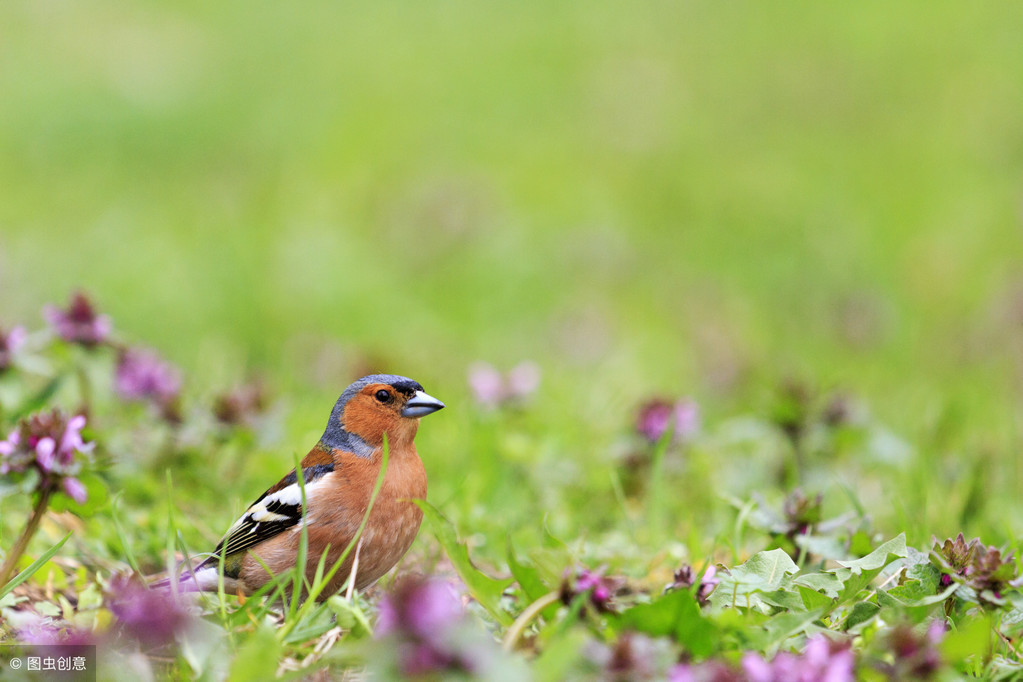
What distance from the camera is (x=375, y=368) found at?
20.5ft

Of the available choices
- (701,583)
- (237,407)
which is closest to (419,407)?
(701,583)

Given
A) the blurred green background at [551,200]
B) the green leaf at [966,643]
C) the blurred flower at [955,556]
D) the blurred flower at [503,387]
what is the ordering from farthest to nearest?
the blurred green background at [551,200]
the blurred flower at [503,387]
the blurred flower at [955,556]
the green leaf at [966,643]

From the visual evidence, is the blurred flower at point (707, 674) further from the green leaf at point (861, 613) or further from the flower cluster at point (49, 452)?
the flower cluster at point (49, 452)

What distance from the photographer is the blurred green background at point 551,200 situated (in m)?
7.62

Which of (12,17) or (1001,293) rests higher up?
(12,17)

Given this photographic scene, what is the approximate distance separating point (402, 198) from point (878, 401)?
5.43 metres

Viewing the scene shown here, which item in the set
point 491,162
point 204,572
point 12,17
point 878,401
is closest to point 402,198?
point 491,162

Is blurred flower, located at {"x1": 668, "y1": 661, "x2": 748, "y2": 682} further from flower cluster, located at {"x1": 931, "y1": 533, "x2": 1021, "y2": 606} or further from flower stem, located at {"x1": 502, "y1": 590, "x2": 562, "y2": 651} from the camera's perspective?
flower cluster, located at {"x1": 931, "y1": 533, "x2": 1021, "y2": 606}

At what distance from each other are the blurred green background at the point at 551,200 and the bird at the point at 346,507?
0.95 m

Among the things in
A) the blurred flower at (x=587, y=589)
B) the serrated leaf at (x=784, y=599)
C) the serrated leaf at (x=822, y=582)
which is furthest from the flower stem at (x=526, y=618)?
the serrated leaf at (x=822, y=582)

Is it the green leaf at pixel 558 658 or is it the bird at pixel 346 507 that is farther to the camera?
the bird at pixel 346 507

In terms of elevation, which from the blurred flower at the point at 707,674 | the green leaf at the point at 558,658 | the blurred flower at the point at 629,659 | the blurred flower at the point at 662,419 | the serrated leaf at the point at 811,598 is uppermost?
the green leaf at the point at 558,658

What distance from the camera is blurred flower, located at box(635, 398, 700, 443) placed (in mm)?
4801

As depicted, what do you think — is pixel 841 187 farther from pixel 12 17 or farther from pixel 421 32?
pixel 12 17
